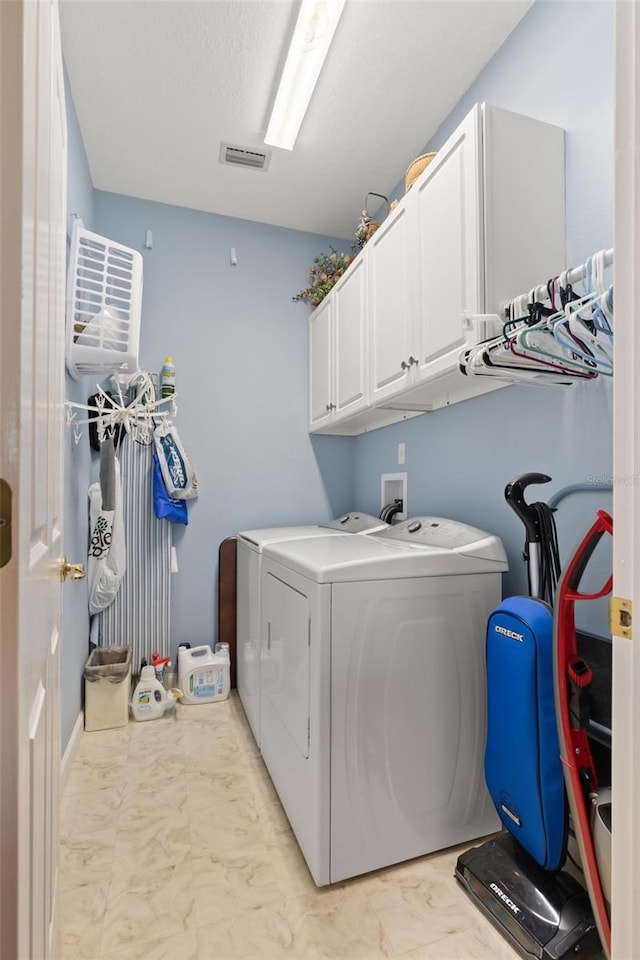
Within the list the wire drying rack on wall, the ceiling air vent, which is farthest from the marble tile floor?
the ceiling air vent

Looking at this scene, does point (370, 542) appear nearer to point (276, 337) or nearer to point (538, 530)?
point (538, 530)

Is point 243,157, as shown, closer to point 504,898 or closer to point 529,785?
point 529,785

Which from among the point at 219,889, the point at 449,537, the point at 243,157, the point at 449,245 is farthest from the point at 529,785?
the point at 243,157

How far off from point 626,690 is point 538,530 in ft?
2.69

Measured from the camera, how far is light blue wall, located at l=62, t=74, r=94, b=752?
195 centimetres

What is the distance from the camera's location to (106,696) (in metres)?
2.34

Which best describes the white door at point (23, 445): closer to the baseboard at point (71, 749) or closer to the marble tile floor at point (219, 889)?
the marble tile floor at point (219, 889)

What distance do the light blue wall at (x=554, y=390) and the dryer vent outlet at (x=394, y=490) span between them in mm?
397

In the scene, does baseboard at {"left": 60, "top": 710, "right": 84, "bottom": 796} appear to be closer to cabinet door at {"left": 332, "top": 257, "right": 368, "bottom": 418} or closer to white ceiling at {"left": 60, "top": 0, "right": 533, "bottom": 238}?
cabinet door at {"left": 332, "top": 257, "right": 368, "bottom": 418}

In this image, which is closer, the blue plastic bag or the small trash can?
the small trash can

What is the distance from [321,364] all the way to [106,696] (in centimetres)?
220

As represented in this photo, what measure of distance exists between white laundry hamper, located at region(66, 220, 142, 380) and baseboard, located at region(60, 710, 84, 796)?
1618 mm

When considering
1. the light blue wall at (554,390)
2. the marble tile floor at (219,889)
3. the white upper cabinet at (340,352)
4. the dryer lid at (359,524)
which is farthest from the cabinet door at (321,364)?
the marble tile floor at (219,889)

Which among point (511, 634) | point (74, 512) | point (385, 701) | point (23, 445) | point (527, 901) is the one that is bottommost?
point (527, 901)
